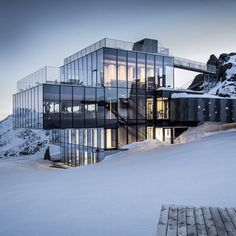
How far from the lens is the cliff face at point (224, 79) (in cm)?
6822

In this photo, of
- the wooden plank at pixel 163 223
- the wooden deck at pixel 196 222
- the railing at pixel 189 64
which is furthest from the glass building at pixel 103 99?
the wooden deck at pixel 196 222

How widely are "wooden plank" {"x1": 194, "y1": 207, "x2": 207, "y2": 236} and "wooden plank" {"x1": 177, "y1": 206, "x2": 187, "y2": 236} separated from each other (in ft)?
0.77

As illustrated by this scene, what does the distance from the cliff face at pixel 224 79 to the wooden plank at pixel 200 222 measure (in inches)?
2436

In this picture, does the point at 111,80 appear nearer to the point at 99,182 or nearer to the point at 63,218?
the point at 99,182

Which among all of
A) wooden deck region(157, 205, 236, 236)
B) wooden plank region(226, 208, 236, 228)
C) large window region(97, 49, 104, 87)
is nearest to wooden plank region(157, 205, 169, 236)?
wooden deck region(157, 205, 236, 236)

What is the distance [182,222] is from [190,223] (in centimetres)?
15

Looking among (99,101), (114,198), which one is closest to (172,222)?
(114,198)

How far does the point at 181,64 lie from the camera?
128 feet

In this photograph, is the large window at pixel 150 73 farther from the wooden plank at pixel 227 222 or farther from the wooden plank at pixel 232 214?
the wooden plank at pixel 227 222

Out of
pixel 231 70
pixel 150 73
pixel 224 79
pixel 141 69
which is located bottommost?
pixel 150 73

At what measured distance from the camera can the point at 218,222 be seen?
5117 mm

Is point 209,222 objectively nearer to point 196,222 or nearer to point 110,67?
point 196,222

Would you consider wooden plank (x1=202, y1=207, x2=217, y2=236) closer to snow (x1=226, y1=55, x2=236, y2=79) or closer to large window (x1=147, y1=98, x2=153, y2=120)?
large window (x1=147, y1=98, x2=153, y2=120)

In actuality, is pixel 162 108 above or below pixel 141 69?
below
